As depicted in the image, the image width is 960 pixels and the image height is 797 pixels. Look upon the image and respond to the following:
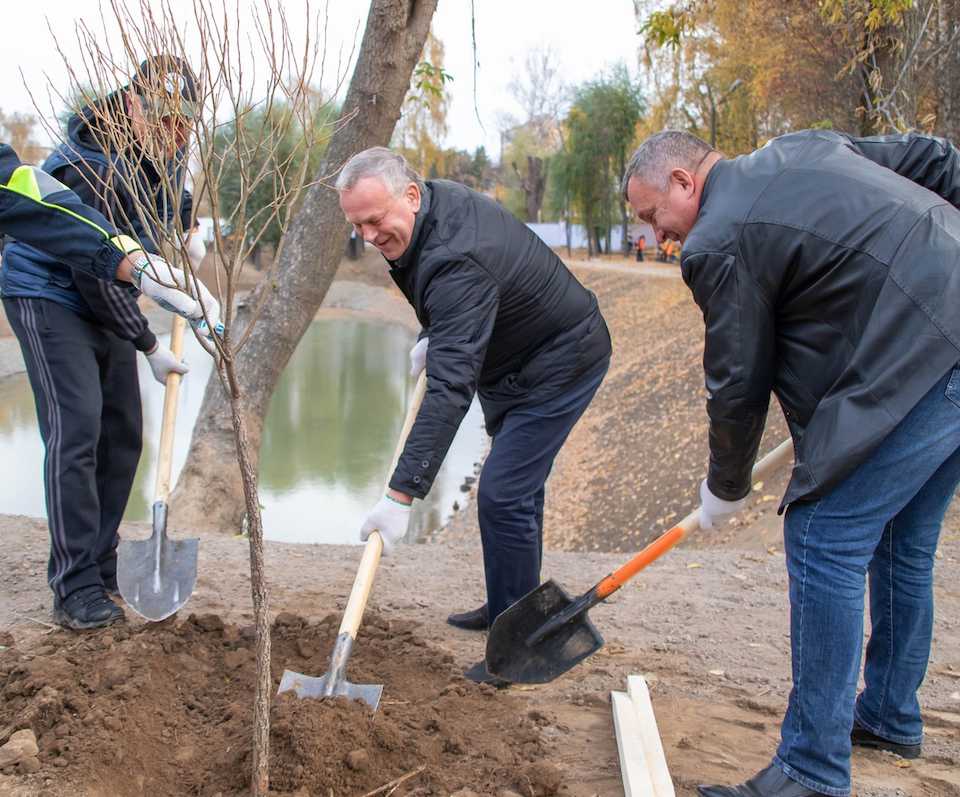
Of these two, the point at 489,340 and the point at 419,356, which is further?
the point at 419,356

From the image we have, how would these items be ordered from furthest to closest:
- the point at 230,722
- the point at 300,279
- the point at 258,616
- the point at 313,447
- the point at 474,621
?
1. the point at 313,447
2. the point at 300,279
3. the point at 474,621
4. the point at 230,722
5. the point at 258,616

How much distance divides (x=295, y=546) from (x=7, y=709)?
2.54m

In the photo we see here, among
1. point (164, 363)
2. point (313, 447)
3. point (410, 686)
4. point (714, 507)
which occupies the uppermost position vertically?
point (164, 363)

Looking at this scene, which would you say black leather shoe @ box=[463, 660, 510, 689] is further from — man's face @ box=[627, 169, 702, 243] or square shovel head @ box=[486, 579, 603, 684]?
man's face @ box=[627, 169, 702, 243]

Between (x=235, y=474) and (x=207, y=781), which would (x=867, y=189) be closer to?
(x=207, y=781)

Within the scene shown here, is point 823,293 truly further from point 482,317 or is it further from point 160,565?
point 160,565

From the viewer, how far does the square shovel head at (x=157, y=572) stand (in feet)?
11.8

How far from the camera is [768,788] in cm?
243

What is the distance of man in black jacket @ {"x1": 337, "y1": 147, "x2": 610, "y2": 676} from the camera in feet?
10.3

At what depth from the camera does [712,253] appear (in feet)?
7.79

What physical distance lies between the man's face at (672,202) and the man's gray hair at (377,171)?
0.87 metres

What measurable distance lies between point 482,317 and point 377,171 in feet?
1.95

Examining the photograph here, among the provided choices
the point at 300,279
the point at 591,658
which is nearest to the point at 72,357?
the point at 591,658

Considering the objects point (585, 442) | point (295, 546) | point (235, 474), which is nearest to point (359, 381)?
point (585, 442)
